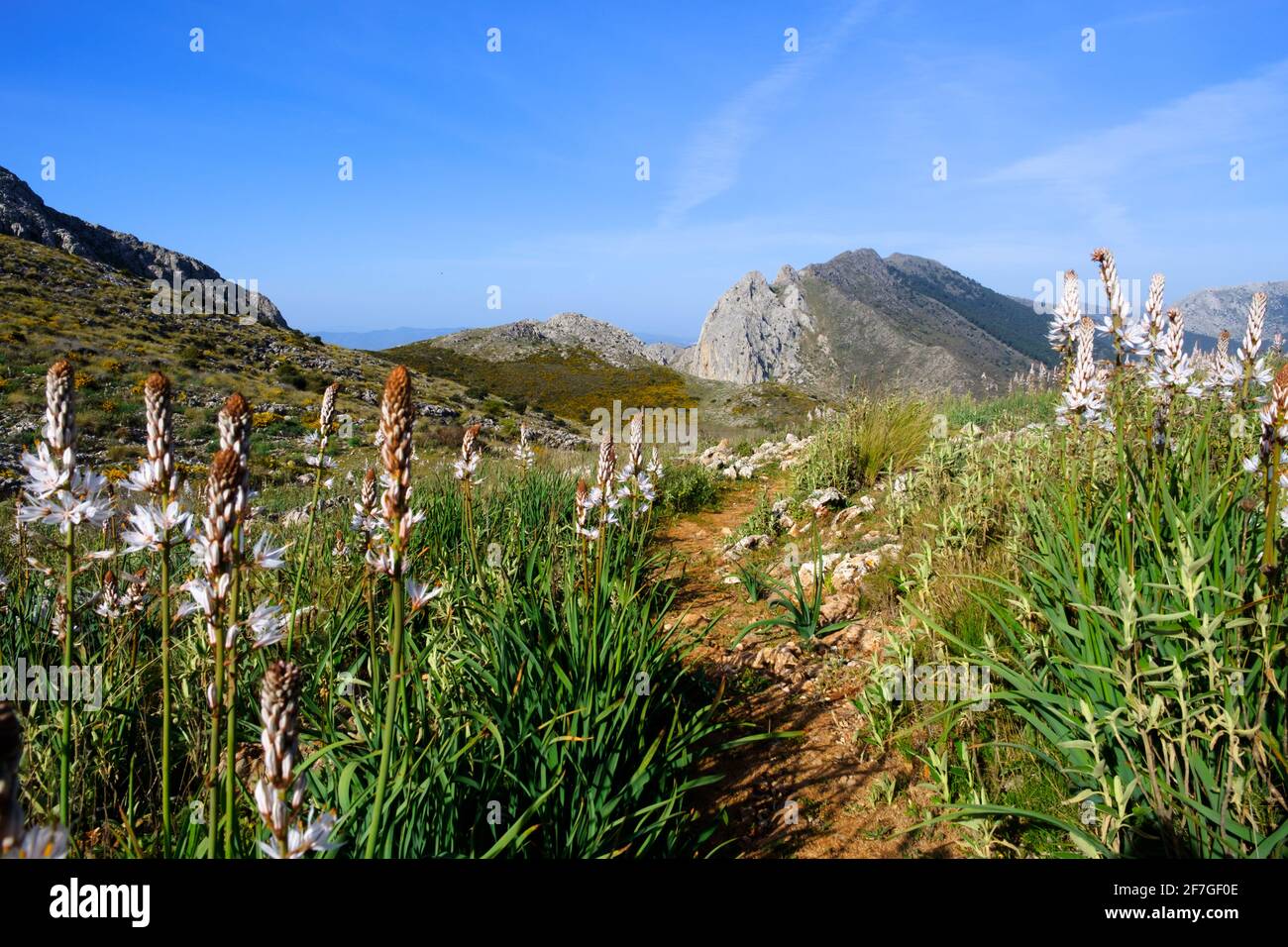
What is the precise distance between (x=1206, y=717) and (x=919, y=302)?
102700mm

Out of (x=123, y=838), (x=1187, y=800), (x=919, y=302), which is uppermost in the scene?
(x=919, y=302)

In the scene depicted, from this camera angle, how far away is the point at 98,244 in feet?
201

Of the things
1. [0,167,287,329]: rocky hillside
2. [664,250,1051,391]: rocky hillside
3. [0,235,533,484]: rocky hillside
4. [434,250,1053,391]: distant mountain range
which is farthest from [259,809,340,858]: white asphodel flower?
[664,250,1051,391]: rocky hillside

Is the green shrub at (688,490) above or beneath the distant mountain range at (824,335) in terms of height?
beneath

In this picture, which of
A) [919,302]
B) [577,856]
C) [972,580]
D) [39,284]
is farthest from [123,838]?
[919,302]

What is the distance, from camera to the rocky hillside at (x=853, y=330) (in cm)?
7294

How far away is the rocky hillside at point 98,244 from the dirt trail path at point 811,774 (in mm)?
56991

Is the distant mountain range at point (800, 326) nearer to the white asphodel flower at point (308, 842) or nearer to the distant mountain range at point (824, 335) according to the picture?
the distant mountain range at point (824, 335)

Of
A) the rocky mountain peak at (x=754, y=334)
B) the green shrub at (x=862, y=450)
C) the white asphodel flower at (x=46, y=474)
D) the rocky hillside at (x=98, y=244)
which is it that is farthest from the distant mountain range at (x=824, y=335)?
the white asphodel flower at (x=46, y=474)

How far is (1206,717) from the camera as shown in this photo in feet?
8.39

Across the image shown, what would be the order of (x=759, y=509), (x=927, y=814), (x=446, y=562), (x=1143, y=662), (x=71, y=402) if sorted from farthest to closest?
(x=759, y=509) < (x=446, y=562) < (x=927, y=814) < (x=1143, y=662) < (x=71, y=402)

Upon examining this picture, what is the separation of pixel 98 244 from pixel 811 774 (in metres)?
79.9

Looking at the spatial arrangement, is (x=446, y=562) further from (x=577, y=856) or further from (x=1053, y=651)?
(x=1053, y=651)

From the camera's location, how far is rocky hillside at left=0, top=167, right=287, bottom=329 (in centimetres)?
5193
